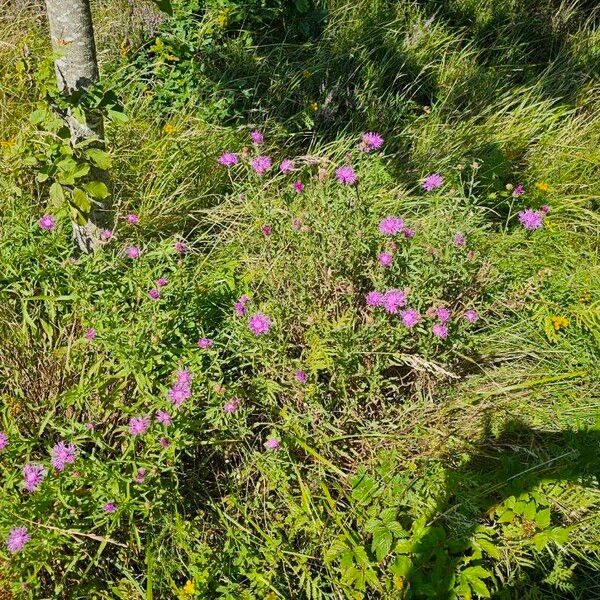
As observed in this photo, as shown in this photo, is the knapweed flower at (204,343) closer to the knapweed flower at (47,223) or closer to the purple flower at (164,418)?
the purple flower at (164,418)

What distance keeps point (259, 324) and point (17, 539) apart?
0.91 m

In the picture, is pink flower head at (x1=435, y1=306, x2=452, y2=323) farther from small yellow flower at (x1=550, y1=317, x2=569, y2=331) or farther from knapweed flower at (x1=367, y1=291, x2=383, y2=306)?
small yellow flower at (x1=550, y1=317, x2=569, y2=331)

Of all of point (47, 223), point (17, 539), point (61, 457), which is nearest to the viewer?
point (17, 539)

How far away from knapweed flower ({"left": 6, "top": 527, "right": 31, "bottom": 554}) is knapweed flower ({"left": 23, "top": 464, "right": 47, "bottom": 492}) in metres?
0.11

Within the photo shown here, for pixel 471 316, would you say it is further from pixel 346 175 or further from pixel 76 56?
pixel 76 56

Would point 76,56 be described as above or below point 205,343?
above

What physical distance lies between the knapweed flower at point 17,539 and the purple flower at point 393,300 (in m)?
1.24

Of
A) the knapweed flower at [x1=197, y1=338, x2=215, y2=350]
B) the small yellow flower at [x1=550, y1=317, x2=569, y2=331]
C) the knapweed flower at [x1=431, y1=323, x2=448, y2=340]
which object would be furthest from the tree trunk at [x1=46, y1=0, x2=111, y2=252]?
the small yellow flower at [x1=550, y1=317, x2=569, y2=331]

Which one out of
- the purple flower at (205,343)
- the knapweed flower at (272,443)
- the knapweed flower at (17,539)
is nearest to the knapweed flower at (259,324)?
the purple flower at (205,343)

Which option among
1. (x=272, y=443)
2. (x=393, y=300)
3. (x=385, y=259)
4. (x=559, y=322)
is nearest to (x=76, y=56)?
(x=385, y=259)

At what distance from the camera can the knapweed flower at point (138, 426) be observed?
72.5 inches

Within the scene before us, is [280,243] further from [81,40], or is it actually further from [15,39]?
[15,39]

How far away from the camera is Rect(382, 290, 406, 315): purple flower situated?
2.14 metres

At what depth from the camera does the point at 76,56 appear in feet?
7.68
